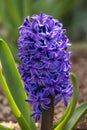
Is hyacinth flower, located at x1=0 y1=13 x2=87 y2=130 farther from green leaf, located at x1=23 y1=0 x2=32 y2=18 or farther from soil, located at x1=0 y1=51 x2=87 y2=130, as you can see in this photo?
green leaf, located at x1=23 y1=0 x2=32 y2=18

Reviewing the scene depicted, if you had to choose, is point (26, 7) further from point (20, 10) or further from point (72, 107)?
point (72, 107)

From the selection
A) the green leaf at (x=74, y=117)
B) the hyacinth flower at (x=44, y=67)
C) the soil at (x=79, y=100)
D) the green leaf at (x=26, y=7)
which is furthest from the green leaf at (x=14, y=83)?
the green leaf at (x=26, y=7)

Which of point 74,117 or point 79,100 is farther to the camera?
point 79,100

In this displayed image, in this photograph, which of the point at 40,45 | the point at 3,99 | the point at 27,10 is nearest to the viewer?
the point at 40,45

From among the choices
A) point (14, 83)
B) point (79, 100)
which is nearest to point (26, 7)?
point (79, 100)

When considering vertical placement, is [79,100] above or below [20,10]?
below

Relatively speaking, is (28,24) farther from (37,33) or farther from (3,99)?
(3,99)

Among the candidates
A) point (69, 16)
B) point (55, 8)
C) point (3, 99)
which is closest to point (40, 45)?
point (3, 99)
